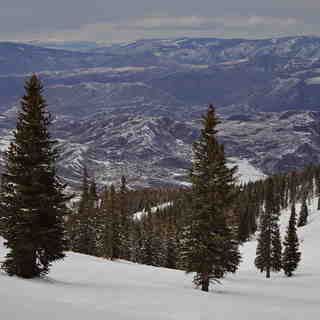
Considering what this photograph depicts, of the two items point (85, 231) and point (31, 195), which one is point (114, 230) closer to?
point (85, 231)

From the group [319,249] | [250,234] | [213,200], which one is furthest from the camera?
[250,234]

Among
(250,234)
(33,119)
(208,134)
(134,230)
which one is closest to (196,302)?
(208,134)

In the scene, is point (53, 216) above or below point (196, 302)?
above

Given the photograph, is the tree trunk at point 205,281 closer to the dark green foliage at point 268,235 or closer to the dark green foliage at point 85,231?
the dark green foliage at point 268,235

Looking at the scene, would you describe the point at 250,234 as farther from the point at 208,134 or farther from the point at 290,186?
the point at 208,134

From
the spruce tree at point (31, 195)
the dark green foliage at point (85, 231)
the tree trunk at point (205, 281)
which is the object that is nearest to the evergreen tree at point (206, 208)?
the tree trunk at point (205, 281)

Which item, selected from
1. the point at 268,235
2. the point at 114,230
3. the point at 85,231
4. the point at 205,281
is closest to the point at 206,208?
the point at 205,281

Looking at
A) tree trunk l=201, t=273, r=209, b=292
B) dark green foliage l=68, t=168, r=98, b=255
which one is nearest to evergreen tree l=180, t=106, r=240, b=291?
tree trunk l=201, t=273, r=209, b=292

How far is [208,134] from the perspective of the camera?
1342 inches

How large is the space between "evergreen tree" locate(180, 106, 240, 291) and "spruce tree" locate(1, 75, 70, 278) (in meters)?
9.71

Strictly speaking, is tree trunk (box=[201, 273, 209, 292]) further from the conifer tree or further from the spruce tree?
the conifer tree

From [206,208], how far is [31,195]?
12.2m

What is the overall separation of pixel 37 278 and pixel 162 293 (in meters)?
8.06

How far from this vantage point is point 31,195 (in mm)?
27453
